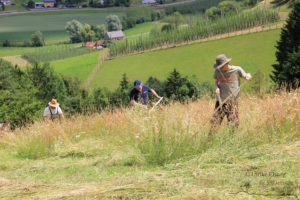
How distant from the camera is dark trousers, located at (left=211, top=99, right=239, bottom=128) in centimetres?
672

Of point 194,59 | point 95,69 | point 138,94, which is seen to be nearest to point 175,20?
point 95,69

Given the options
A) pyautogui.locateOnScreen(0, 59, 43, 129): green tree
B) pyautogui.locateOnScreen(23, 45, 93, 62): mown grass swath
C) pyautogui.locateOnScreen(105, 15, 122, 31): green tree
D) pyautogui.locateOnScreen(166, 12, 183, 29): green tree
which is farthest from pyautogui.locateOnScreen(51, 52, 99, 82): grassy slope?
pyautogui.locateOnScreen(105, 15, 122, 31): green tree

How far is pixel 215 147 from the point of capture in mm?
6133

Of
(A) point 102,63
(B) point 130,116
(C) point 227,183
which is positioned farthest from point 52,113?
(A) point 102,63

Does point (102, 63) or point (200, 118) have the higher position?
point (200, 118)

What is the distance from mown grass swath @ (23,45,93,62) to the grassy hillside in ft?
384

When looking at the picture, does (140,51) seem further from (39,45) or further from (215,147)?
(215,147)

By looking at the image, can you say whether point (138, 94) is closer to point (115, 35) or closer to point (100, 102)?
point (100, 102)

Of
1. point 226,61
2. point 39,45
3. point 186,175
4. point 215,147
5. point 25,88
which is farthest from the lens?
point 39,45

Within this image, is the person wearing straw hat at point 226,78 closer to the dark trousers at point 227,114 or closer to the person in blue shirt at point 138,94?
the dark trousers at point 227,114

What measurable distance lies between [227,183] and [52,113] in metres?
8.12

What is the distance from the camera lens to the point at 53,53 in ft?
437

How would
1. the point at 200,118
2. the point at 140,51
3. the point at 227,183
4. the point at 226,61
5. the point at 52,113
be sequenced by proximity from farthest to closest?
the point at 140,51 < the point at 52,113 < the point at 226,61 < the point at 200,118 < the point at 227,183

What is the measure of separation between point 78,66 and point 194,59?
26.5 metres
